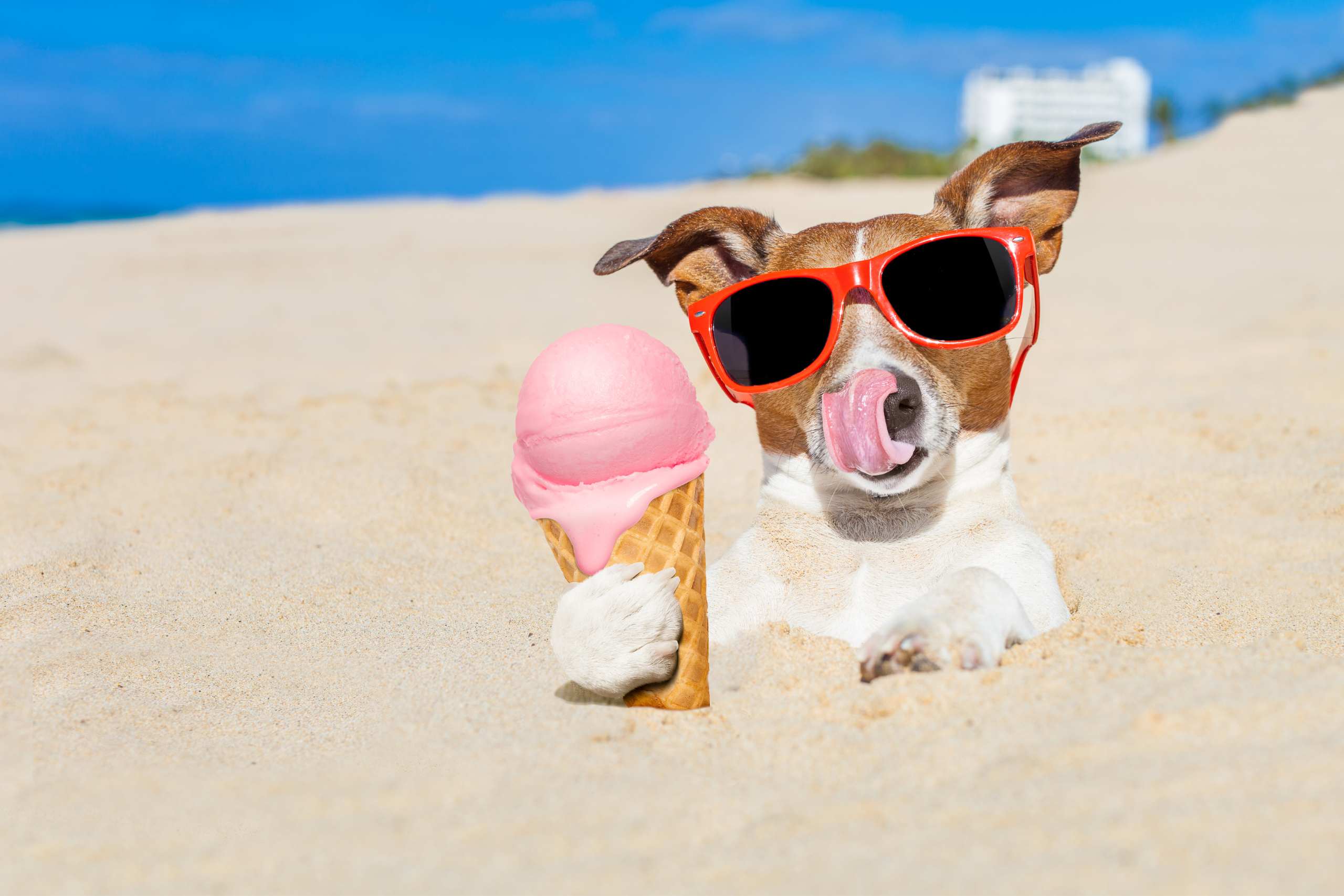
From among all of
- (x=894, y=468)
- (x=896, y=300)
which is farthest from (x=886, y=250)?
(x=894, y=468)

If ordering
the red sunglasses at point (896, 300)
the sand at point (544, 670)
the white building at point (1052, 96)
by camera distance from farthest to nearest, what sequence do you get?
1. the white building at point (1052, 96)
2. the red sunglasses at point (896, 300)
3. the sand at point (544, 670)

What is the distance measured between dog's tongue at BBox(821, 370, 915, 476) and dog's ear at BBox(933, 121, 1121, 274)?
982mm

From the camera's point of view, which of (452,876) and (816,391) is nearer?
(452,876)

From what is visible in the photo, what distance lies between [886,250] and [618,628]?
1588mm

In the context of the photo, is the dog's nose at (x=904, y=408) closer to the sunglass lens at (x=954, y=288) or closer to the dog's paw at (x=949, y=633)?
the sunglass lens at (x=954, y=288)

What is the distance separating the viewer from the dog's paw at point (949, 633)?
2.45 meters

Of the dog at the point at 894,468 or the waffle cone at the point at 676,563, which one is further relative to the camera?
the dog at the point at 894,468

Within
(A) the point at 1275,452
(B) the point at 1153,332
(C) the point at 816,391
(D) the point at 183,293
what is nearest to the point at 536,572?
(C) the point at 816,391

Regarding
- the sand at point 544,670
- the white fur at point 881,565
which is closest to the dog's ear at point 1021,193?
the white fur at point 881,565

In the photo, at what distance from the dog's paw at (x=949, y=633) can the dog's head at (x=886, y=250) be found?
0.49 metres

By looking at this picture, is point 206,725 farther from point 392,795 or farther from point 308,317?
point 308,317

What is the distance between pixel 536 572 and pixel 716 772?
83.4 inches

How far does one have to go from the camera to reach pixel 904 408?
2928mm

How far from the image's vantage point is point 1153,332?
8914mm
